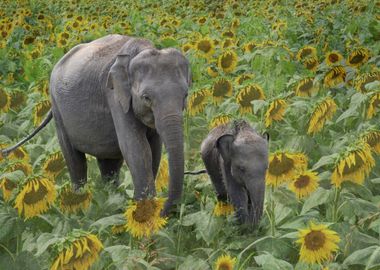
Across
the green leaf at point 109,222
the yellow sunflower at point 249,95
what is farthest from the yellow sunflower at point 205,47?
the green leaf at point 109,222

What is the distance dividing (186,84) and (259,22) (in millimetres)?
7162

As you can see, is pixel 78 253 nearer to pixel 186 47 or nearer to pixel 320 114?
pixel 320 114

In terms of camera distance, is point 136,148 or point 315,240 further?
point 136,148

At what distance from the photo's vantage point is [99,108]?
13.8ft

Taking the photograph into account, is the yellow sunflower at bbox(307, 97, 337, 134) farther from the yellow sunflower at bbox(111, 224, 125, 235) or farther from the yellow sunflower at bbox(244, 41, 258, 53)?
the yellow sunflower at bbox(244, 41, 258, 53)

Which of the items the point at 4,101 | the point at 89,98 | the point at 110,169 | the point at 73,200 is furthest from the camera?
the point at 4,101

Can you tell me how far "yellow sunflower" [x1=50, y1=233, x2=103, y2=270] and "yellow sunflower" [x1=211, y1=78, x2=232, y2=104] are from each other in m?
3.25

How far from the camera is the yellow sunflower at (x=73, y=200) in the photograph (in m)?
3.65

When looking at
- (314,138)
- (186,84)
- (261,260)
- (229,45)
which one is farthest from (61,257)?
(229,45)

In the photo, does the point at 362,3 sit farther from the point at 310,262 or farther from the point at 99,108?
the point at 310,262

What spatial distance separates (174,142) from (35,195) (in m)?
0.74

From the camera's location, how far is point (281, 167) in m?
3.58

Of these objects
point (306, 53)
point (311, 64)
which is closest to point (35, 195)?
point (311, 64)

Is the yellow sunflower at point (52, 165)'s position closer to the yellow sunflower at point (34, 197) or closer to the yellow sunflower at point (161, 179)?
the yellow sunflower at point (161, 179)
